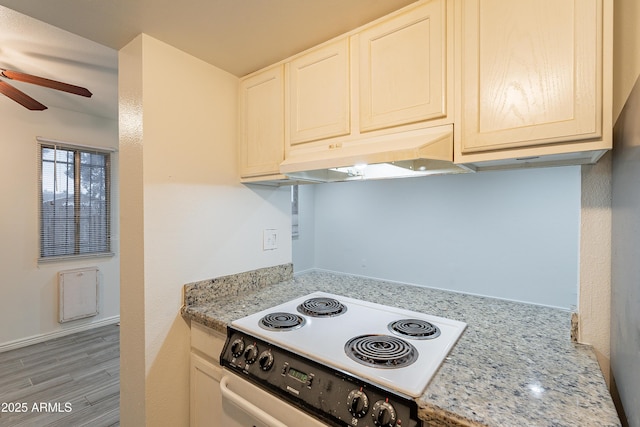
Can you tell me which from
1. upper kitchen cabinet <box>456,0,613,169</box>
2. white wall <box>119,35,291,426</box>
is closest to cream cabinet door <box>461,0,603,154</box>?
upper kitchen cabinet <box>456,0,613,169</box>

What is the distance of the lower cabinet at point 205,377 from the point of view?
132 cm

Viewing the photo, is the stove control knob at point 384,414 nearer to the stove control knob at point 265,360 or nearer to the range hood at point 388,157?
the stove control knob at point 265,360

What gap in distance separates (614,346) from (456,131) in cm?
83

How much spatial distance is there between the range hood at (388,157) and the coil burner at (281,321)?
2.19ft

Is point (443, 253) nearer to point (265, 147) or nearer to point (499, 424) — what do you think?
point (265, 147)

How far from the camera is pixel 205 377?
1371 mm

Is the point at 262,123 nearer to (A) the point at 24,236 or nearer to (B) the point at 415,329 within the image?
(B) the point at 415,329

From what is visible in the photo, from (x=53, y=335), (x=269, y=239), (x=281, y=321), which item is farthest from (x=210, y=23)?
(x=53, y=335)

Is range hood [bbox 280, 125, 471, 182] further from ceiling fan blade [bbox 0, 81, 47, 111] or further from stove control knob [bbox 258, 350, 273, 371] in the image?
ceiling fan blade [bbox 0, 81, 47, 111]

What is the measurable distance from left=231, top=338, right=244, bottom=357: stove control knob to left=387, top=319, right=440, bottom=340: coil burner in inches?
24.6

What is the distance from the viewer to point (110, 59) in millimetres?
2049

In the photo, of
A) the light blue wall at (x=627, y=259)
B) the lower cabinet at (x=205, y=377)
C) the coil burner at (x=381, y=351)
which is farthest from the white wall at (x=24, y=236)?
the light blue wall at (x=627, y=259)

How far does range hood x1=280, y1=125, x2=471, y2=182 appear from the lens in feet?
3.23

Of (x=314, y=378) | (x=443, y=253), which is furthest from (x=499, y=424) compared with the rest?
(x=443, y=253)
